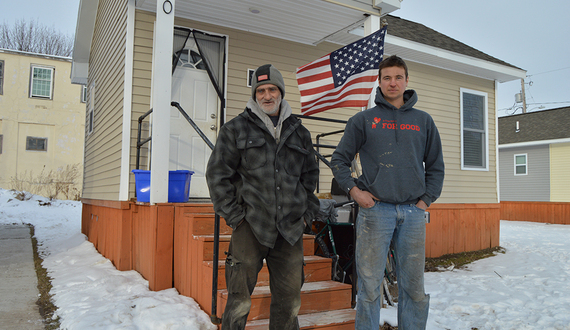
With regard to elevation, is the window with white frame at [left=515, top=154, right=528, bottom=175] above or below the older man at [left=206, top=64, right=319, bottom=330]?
above

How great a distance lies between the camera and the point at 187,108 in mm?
5809

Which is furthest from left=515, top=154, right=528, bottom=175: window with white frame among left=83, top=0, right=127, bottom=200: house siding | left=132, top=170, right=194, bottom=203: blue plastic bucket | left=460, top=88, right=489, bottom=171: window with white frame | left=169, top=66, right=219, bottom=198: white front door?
left=132, top=170, right=194, bottom=203: blue plastic bucket

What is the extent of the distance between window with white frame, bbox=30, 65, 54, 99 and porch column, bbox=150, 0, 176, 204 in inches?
676

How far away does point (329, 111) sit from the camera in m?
6.89

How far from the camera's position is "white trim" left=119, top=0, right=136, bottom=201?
5322 mm

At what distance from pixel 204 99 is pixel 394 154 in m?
4.08

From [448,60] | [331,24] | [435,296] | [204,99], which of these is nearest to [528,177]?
[448,60]

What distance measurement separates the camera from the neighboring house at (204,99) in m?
4.21

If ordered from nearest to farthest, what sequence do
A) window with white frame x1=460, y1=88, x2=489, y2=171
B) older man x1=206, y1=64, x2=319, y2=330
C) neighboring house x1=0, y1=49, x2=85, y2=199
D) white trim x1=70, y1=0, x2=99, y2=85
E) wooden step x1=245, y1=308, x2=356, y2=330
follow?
older man x1=206, y1=64, x2=319, y2=330 < wooden step x1=245, y1=308, x2=356, y2=330 < window with white frame x1=460, y1=88, x2=489, y2=171 < white trim x1=70, y1=0, x2=99, y2=85 < neighboring house x1=0, y1=49, x2=85, y2=199

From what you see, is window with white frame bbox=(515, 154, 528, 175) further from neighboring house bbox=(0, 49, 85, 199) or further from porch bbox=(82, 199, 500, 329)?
neighboring house bbox=(0, 49, 85, 199)

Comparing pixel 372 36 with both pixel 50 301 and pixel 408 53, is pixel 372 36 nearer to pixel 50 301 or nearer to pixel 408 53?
pixel 408 53

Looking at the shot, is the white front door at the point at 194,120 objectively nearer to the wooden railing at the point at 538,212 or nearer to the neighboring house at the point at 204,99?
the neighboring house at the point at 204,99

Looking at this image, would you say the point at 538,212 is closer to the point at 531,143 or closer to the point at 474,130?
the point at 531,143

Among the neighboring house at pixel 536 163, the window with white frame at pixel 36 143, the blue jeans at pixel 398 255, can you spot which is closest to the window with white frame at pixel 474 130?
the blue jeans at pixel 398 255
